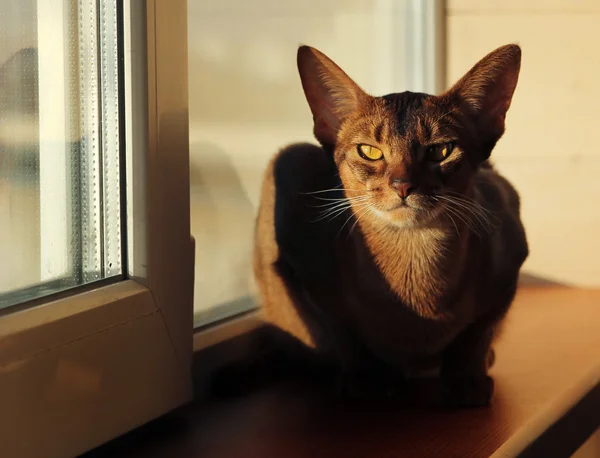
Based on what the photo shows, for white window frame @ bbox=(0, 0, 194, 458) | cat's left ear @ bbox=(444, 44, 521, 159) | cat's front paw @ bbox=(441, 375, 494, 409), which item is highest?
cat's left ear @ bbox=(444, 44, 521, 159)

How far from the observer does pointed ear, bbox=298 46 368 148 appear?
0.84 metres

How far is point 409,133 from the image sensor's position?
31.5 inches

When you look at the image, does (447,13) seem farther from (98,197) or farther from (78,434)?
(78,434)

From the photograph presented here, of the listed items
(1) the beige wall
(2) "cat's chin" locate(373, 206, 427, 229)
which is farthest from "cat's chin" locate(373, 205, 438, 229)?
(1) the beige wall

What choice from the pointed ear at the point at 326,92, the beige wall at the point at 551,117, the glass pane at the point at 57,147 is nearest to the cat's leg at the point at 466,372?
the pointed ear at the point at 326,92

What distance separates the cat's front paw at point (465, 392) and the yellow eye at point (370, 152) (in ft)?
0.85

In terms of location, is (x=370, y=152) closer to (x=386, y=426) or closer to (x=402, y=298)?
(x=402, y=298)

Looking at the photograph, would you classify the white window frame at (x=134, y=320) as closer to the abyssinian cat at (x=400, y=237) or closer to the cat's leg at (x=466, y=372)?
the abyssinian cat at (x=400, y=237)

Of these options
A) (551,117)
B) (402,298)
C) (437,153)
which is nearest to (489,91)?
(437,153)

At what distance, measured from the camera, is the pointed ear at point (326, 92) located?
2.74 ft

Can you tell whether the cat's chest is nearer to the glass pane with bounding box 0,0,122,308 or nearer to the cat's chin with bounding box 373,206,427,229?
the cat's chin with bounding box 373,206,427,229

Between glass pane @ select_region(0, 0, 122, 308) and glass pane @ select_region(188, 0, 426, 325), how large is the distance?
0.16 meters

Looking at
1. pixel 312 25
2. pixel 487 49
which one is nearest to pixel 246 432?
pixel 312 25

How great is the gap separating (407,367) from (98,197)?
0.38m
